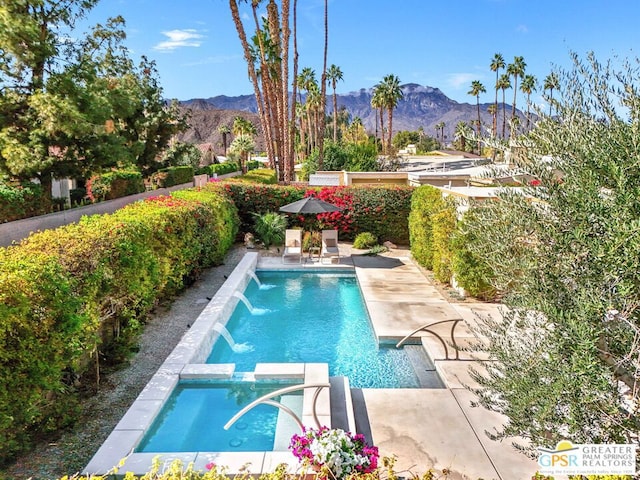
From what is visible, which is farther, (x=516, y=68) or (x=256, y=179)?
(x=516, y=68)

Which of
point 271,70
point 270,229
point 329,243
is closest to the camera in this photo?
point 329,243

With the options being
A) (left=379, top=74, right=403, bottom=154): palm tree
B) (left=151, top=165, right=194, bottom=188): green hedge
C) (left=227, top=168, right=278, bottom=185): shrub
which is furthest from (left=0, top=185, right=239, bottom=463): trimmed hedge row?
(left=379, top=74, right=403, bottom=154): palm tree

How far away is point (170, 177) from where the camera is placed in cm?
3419

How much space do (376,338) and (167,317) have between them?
4887 millimetres

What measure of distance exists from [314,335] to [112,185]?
67.6 feet

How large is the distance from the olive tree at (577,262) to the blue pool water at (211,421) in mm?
3473

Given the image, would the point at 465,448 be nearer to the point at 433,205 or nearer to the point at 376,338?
the point at 376,338

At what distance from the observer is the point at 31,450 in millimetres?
5211

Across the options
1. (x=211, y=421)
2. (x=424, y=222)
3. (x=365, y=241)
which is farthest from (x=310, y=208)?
(x=211, y=421)

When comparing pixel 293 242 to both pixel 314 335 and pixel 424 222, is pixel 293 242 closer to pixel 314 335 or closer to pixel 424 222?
pixel 424 222

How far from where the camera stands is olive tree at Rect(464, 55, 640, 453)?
280cm

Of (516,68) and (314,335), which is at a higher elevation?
(516,68)

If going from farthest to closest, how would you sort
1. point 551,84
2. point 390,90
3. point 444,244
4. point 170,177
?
point 390,90 → point 170,177 → point 444,244 → point 551,84

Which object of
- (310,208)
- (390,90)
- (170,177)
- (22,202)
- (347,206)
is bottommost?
(347,206)
